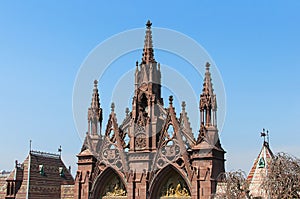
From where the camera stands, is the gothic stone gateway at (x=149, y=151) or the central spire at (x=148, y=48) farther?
the central spire at (x=148, y=48)

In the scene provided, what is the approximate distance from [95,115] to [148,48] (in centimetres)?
841

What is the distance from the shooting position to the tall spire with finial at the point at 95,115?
49.7 meters

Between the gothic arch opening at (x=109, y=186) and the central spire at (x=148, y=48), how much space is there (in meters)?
11.1

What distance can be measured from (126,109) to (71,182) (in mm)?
15436

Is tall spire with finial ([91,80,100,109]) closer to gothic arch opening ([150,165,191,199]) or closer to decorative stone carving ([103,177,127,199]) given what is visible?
decorative stone carving ([103,177,127,199])

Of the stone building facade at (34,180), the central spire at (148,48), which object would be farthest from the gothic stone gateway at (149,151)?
the stone building facade at (34,180)

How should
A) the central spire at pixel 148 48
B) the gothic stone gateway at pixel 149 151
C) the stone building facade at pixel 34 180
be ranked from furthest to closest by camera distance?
the stone building facade at pixel 34 180
the central spire at pixel 148 48
the gothic stone gateway at pixel 149 151

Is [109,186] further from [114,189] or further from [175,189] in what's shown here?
[175,189]

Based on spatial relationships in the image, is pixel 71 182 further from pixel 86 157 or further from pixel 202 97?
pixel 202 97

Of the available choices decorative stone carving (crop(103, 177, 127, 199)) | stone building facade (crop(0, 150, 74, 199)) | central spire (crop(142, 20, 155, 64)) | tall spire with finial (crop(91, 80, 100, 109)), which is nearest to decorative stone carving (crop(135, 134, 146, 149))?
decorative stone carving (crop(103, 177, 127, 199))

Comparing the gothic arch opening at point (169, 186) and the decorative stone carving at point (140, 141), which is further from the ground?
the decorative stone carving at point (140, 141)

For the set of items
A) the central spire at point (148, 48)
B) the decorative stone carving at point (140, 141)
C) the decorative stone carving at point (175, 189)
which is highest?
the central spire at point (148, 48)

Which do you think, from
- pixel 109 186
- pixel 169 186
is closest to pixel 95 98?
pixel 109 186

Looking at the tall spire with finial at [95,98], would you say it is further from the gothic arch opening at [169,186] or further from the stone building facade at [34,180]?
the gothic arch opening at [169,186]
